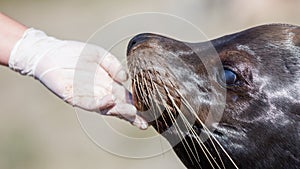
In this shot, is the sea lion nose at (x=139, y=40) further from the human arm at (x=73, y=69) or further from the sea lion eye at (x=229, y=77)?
the sea lion eye at (x=229, y=77)

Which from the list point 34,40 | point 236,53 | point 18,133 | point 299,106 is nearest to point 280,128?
point 299,106

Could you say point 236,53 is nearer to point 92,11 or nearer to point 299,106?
point 299,106

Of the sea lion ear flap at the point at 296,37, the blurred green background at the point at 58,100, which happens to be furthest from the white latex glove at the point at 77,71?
the blurred green background at the point at 58,100

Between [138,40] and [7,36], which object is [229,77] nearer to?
[138,40]

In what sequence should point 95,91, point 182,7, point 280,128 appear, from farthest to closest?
point 182,7
point 95,91
point 280,128

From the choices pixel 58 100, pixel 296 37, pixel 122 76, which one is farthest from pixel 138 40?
pixel 58 100

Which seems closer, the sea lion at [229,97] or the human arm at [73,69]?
the sea lion at [229,97]
